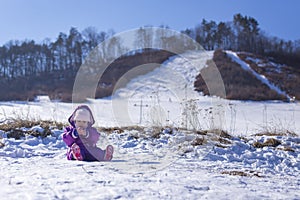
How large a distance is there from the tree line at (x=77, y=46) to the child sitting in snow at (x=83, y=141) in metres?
39.9

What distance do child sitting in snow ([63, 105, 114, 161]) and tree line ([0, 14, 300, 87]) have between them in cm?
3986

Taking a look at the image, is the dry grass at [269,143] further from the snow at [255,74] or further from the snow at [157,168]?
the snow at [255,74]

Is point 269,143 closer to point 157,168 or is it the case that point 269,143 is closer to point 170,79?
point 157,168

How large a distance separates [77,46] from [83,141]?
43.0 meters

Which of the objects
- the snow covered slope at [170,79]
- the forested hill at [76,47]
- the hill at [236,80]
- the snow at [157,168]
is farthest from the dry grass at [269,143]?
the forested hill at [76,47]


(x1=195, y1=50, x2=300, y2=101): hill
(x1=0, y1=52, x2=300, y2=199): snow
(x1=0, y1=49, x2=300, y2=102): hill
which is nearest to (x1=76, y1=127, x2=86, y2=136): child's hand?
(x1=0, y1=52, x2=300, y2=199): snow

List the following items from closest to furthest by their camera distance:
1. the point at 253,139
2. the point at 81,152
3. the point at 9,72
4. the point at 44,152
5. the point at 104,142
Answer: the point at 81,152 < the point at 44,152 < the point at 104,142 < the point at 253,139 < the point at 9,72

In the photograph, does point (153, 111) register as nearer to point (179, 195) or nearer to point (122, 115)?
point (122, 115)

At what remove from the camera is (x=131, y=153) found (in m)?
4.77

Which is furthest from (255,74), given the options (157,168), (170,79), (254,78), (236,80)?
(157,168)

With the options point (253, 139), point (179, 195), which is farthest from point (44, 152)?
point (253, 139)

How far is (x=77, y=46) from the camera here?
45.2 m

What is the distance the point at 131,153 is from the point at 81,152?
1.03 m

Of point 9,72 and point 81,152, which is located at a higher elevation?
point 9,72
